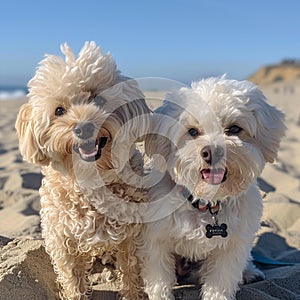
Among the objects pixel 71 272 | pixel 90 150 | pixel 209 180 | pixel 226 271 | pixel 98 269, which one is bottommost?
pixel 98 269

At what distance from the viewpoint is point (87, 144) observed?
8.66 feet

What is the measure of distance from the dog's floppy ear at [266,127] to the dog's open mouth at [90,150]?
799 millimetres

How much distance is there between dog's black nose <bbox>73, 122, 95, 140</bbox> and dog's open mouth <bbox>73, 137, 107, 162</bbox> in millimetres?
48

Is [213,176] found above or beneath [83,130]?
beneath

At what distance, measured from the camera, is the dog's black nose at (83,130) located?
8.54ft

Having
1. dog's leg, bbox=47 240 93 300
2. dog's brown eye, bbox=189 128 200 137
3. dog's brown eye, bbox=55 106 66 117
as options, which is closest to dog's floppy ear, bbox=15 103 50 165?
dog's brown eye, bbox=55 106 66 117

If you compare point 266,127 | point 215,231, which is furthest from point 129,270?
point 266,127

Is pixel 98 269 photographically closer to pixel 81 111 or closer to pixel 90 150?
pixel 90 150

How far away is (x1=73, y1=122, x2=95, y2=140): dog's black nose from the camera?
2.60 m

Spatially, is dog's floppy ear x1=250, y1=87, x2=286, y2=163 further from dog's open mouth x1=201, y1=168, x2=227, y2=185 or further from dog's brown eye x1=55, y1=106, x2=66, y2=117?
dog's brown eye x1=55, y1=106, x2=66, y2=117

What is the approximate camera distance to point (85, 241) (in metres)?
2.87

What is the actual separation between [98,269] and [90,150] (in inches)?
42.0

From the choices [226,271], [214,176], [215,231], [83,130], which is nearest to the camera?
[83,130]

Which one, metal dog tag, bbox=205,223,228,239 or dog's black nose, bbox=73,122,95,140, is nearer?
dog's black nose, bbox=73,122,95,140
